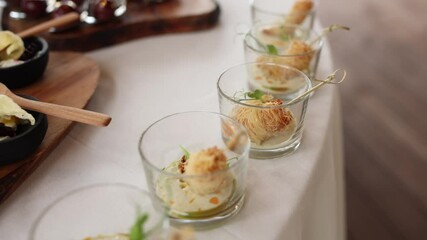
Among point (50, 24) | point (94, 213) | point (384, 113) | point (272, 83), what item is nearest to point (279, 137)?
point (272, 83)

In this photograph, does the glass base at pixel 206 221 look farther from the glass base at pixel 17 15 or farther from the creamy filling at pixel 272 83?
the glass base at pixel 17 15

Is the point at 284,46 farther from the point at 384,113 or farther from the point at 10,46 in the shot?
the point at 384,113

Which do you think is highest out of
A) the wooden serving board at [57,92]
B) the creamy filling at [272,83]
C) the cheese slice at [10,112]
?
the cheese slice at [10,112]

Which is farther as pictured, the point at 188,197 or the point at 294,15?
the point at 294,15

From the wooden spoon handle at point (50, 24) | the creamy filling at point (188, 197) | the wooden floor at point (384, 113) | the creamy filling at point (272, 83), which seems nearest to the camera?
the creamy filling at point (188, 197)

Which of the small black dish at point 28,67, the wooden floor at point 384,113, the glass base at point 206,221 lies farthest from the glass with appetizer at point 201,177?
the wooden floor at point 384,113
